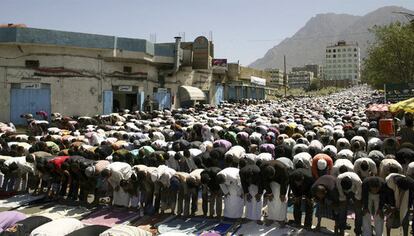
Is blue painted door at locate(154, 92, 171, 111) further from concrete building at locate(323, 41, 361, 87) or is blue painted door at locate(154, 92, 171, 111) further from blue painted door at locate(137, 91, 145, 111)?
concrete building at locate(323, 41, 361, 87)

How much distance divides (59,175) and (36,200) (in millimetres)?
897

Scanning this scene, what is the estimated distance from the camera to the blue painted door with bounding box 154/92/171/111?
31.4m

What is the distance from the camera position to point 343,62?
17400 centimetres

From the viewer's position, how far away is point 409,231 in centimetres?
800

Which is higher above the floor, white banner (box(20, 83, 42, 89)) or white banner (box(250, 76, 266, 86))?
white banner (box(250, 76, 266, 86))

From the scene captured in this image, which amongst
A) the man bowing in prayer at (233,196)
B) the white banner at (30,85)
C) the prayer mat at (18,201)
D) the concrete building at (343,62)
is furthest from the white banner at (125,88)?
the concrete building at (343,62)

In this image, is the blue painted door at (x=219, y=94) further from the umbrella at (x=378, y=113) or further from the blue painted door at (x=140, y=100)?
the umbrella at (x=378, y=113)

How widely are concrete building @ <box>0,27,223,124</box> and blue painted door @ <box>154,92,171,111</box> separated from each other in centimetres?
8

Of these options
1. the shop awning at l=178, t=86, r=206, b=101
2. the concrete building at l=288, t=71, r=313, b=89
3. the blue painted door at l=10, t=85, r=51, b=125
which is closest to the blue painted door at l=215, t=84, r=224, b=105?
the shop awning at l=178, t=86, r=206, b=101

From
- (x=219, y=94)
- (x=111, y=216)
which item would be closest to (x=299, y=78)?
(x=219, y=94)

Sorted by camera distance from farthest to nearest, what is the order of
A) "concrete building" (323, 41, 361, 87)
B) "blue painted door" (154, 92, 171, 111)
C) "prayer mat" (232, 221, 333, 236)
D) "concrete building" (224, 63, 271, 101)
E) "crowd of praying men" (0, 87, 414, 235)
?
"concrete building" (323, 41, 361, 87) → "concrete building" (224, 63, 271, 101) → "blue painted door" (154, 92, 171, 111) → "prayer mat" (232, 221, 333, 236) → "crowd of praying men" (0, 87, 414, 235)

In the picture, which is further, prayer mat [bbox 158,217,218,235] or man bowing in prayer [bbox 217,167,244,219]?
man bowing in prayer [bbox 217,167,244,219]

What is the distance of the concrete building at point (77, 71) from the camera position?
23.7 meters

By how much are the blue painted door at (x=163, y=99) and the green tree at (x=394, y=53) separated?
21458 millimetres
